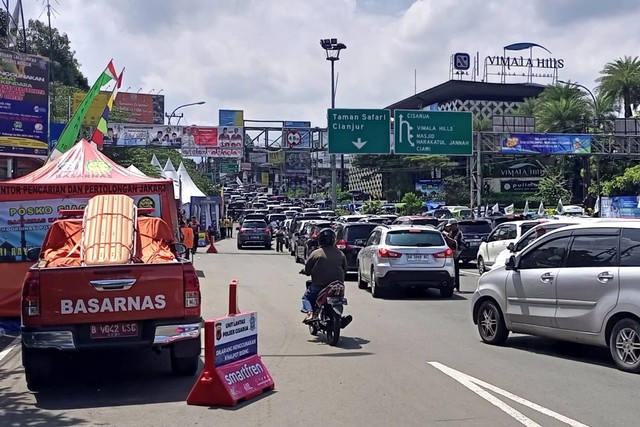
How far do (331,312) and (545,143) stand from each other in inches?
1288

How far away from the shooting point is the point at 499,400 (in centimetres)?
809

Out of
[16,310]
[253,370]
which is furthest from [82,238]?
[16,310]

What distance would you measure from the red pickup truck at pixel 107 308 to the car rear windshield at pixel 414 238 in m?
9.36

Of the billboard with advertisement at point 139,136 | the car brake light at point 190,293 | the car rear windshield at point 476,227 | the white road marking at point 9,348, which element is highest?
the billboard with advertisement at point 139,136

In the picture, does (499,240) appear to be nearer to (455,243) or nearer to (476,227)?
(476,227)

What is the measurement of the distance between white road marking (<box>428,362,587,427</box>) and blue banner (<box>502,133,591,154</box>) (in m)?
33.1

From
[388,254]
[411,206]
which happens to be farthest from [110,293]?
[411,206]

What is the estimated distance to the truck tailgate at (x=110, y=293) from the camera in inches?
335

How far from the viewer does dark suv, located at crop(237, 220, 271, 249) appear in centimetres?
4222

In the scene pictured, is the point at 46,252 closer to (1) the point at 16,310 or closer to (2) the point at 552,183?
(1) the point at 16,310

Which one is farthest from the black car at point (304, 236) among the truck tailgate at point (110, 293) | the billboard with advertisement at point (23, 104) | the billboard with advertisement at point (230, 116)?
the billboard with advertisement at point (230, 116)

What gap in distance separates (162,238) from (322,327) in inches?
116

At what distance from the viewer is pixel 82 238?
32.1 feet

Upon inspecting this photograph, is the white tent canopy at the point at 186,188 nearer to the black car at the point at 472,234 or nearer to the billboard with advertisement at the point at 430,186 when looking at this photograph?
the black car at the point at 472,234
